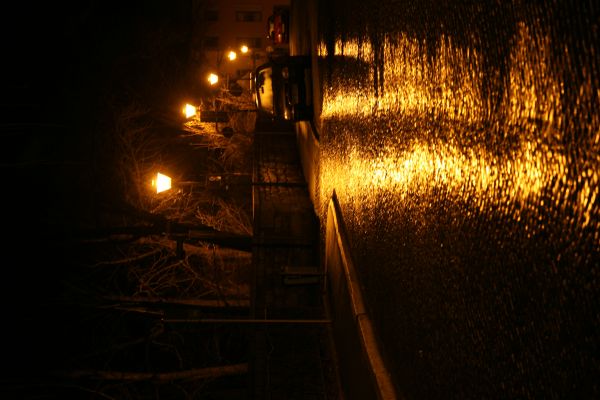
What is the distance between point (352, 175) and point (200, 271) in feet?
47.0

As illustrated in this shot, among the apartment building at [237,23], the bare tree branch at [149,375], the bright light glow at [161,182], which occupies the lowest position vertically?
the bare tree branch at [149,375]

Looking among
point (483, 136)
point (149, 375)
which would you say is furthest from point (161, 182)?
point (483, 136)

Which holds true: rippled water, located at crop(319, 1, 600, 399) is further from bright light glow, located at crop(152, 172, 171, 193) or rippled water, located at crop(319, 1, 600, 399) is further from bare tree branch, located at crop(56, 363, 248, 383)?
bare tree branch, located at crop(56, 363, 248, 383)

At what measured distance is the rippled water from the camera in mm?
1118

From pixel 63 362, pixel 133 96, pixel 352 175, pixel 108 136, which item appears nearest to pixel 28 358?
pixel 63 362

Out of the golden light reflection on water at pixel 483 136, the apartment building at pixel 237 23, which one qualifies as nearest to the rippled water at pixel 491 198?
the golden light reflection on water at pixel 483 136

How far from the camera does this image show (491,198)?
156cm

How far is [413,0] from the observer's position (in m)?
2.34

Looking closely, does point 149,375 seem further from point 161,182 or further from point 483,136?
point 483,136

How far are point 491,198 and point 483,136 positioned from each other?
0.20 metres

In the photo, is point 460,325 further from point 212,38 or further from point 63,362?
point 212,38

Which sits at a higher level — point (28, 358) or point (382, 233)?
point (382, 233)

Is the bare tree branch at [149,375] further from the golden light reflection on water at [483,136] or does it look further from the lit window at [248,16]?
the lit window at [248,16]

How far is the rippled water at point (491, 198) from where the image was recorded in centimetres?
112
